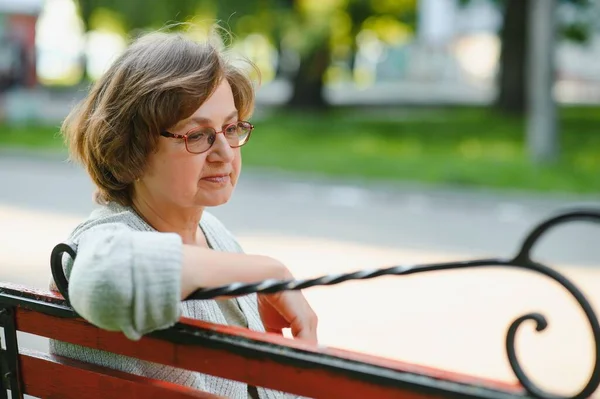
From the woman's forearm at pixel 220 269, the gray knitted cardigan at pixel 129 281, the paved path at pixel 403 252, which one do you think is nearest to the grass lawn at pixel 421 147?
the paved path at pixel 403 252

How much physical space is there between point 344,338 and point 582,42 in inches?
925

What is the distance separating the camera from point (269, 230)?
9617 mm

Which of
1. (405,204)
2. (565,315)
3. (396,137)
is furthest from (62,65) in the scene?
(565,315)

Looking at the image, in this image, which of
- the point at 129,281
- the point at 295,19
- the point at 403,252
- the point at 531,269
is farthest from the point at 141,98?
the point at 295,19

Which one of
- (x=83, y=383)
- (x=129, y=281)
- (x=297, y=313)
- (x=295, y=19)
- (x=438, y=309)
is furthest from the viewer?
(x=295, y=19)

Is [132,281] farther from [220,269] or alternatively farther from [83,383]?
[83,383]

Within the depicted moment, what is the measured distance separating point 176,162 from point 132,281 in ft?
1.80

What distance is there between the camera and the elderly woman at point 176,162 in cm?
179

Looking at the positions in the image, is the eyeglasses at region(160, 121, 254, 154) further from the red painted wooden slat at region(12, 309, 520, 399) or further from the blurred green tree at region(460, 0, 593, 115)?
the blurred green tree at region(460, 0, 593, 115)

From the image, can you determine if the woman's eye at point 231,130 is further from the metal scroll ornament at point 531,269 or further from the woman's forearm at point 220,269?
the metal scroll ornament at point 531,269

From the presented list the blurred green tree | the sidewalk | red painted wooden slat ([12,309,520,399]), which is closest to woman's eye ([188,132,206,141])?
red painted wooden slat ([12,309,520,399])

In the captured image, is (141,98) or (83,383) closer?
(83,383)

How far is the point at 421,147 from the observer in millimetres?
17156

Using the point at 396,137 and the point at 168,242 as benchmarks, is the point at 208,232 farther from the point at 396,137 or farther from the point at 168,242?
the point at 396,137
